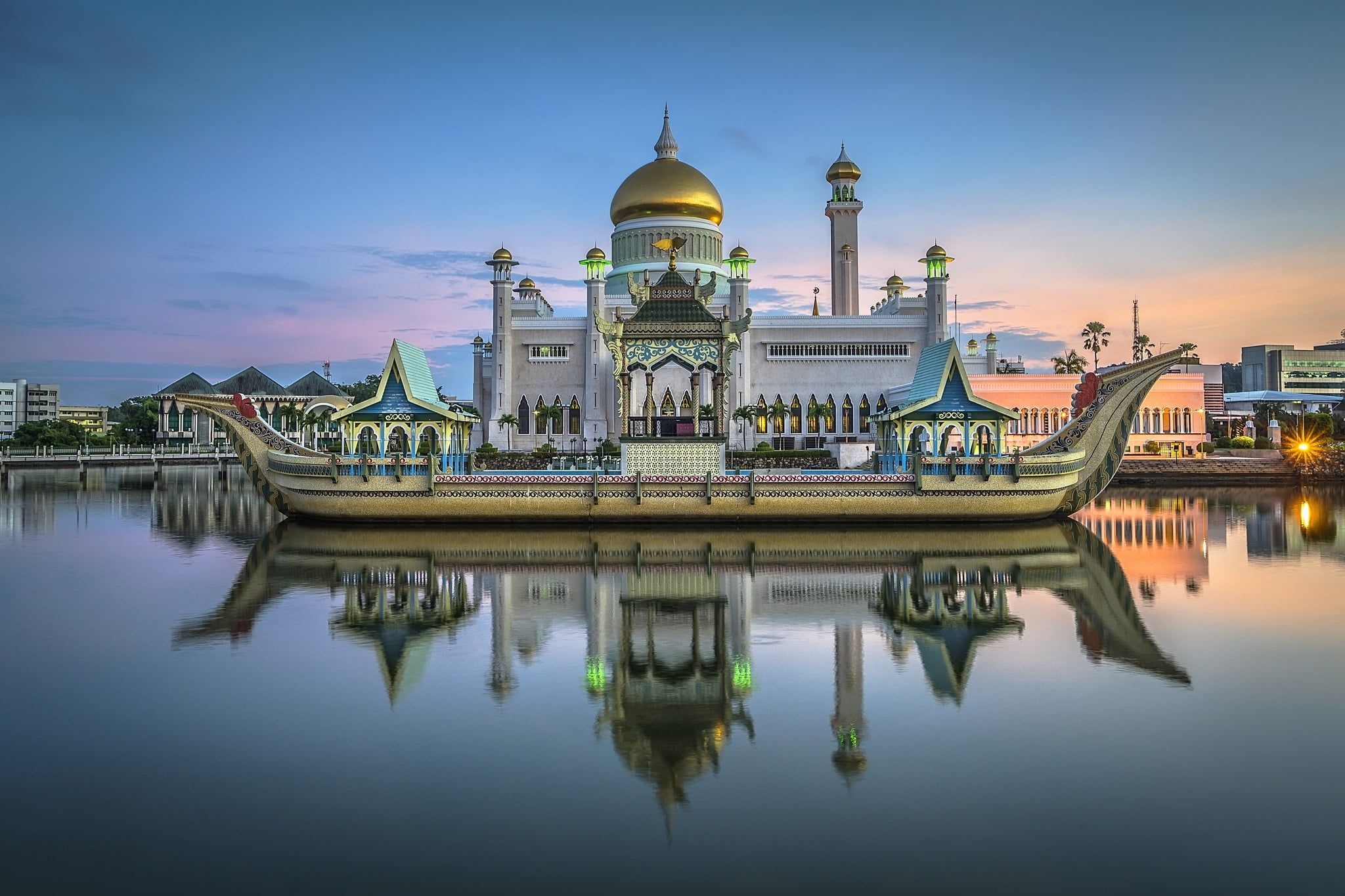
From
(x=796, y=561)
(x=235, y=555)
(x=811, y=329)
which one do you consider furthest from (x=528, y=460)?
(x=811, y=329)

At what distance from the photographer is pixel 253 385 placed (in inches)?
2778

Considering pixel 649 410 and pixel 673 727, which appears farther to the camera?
pixel 649 410

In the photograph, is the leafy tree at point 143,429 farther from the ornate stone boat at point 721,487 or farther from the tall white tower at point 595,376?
the ornate stone boat at point 721,487

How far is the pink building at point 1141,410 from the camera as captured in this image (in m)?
38.7

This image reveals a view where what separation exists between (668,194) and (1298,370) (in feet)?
277

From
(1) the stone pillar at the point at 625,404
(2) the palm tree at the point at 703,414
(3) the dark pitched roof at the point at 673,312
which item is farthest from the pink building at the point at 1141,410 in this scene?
(1) the stone pillar at the point at 625,404

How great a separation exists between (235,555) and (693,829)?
1431 cm

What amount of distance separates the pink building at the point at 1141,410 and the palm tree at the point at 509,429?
809 inches

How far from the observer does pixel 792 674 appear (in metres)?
8.63

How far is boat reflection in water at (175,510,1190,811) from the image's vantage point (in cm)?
789

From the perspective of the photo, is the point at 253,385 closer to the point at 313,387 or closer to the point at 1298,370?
the point at 313,387

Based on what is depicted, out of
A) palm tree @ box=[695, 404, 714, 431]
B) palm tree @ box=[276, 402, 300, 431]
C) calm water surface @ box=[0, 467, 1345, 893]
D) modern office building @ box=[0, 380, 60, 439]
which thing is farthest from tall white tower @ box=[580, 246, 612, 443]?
modern office building @ box=[0, 380, 60, 439]

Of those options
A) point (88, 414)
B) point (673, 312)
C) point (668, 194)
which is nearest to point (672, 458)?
point (673, 312)

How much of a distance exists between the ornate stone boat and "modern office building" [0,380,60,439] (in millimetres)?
93900
